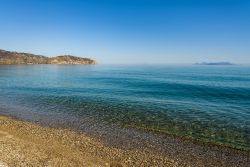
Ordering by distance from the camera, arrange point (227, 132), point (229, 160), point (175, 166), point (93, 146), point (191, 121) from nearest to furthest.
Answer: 1. point (175, 166)
2. point (229, 160)
3. point (93, 146)
4. point (227, 132)
5. point (191, 121)

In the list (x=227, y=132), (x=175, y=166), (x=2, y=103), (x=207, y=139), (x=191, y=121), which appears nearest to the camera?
(x=175, y=166)

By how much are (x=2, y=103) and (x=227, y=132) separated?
33.1m

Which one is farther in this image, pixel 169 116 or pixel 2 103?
pixel 2 103

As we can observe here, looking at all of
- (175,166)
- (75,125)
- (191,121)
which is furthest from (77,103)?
(175,166)

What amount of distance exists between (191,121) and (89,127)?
12259 mm

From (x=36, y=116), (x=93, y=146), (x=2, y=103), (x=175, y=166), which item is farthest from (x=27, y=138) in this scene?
(x=2, y=103)

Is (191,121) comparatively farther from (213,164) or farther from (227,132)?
(213,164)

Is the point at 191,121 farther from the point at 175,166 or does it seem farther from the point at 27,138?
the point at 27,138

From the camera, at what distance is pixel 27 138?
2234cm

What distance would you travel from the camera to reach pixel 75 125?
28.5 meters

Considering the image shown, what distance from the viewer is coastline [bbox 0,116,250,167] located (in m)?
17.4

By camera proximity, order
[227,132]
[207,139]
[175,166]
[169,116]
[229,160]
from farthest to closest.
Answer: [169,116] < [227,132] < [207,139] < [229,160] < [175,166]

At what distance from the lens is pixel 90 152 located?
20.0 m

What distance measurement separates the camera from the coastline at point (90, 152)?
17.4 meters
